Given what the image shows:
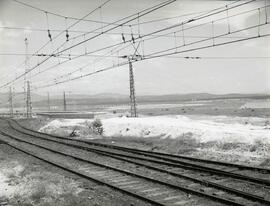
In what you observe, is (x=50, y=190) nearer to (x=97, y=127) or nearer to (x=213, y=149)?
(x=213, y=149)

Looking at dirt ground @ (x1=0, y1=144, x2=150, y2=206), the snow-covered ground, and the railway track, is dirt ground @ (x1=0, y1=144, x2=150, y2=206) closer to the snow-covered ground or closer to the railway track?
the railway track

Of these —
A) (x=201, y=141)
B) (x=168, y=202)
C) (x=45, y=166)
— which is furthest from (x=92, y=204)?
(x=201, y=141)

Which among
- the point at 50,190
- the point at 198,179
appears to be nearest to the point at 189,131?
the point at 198,179

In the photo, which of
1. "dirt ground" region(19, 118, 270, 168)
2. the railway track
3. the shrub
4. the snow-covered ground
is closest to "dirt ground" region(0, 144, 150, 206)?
the railway track

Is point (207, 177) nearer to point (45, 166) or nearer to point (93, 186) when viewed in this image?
point (93, 186)

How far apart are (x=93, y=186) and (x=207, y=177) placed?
15.1 feet

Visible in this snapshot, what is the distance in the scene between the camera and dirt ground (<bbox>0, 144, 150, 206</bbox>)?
12.1 meters

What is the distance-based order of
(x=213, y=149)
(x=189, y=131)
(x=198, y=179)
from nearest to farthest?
(x=198, y=179) < (x=213, y=149) < (x=189, y=131)

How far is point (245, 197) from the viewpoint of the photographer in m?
11.7

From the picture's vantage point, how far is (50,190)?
1354 centimetres

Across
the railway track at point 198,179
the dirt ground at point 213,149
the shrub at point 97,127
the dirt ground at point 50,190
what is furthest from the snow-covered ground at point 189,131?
the dirt ground at point 50,190

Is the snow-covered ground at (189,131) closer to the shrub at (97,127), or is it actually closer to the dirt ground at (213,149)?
the shrub at (97,127)

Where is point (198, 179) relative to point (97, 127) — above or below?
below

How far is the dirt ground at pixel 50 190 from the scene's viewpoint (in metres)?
12.1
